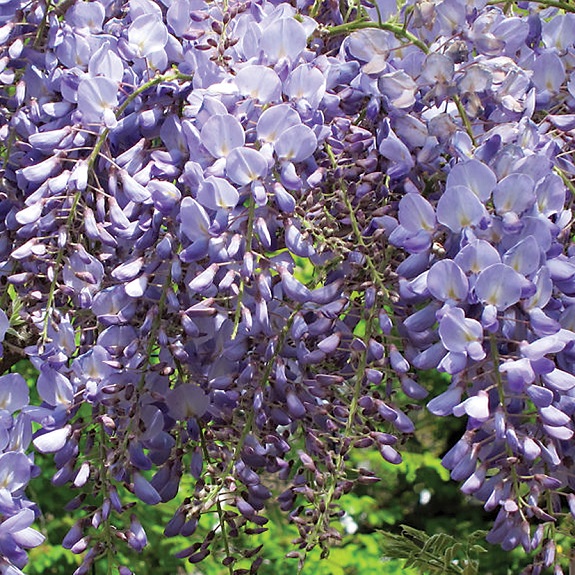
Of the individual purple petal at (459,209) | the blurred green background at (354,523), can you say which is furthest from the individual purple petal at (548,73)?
the blurred green background at (354,523)

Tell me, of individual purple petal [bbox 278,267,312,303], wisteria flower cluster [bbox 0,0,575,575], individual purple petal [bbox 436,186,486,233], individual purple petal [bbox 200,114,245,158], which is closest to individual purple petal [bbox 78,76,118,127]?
wisteria flower cluster [bbox 0,0,575,575]

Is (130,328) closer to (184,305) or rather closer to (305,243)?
(184,305)

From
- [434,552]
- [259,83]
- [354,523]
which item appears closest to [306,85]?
[259,83]

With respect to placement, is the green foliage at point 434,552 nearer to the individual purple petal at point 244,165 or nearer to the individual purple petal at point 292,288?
the individual purple petal at point 292,288

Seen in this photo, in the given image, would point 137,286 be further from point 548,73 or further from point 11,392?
point 548,73

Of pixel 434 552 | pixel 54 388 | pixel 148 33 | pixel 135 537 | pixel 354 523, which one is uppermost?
pixel 148 33

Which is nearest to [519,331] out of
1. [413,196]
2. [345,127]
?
[413,196]
